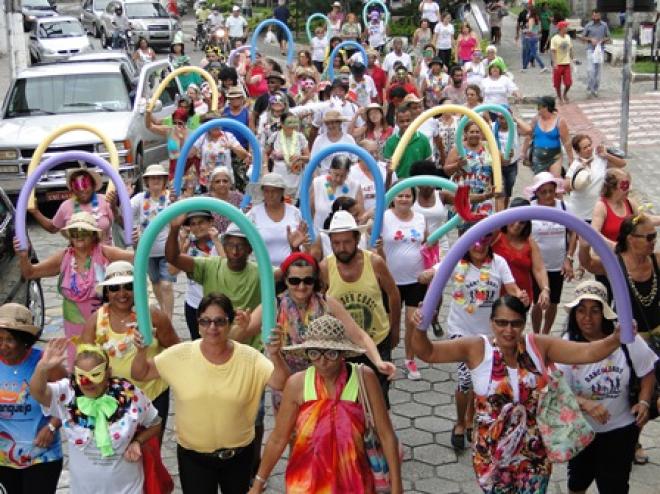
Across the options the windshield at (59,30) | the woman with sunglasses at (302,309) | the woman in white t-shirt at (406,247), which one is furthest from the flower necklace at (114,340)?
the windshield at (59,30)

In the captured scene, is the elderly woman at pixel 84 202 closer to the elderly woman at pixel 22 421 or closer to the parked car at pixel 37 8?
the elderly woman at pixel 22 421

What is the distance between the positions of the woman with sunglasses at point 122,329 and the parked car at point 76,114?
26.2 ft

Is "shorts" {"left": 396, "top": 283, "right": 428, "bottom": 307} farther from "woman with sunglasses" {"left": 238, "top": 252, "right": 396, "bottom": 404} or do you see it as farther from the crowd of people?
"woman with sunglasses" {"left": 238, "top": 252, "right": 396, "bottom": 404}

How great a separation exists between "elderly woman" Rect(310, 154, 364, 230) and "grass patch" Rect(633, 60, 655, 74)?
17.9 meters

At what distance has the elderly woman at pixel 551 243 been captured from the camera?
862 centimetres

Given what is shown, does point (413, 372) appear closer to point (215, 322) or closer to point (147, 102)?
point (215, 322)

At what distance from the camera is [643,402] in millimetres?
5949

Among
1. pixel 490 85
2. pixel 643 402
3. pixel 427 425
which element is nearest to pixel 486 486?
pixel 643 402

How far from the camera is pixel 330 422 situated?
204 inches

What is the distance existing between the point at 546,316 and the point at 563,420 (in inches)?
149

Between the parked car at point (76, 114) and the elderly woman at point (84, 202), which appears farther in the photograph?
the parked car at point (76, 114)

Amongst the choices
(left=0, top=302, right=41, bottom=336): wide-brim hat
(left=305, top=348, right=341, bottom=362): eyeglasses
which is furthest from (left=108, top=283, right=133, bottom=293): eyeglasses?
(left=305, top=348, right=341, bottom=362): eyeglasses

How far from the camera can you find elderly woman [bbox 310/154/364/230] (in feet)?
31.2

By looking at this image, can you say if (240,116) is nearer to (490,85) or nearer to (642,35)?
(490,85)
